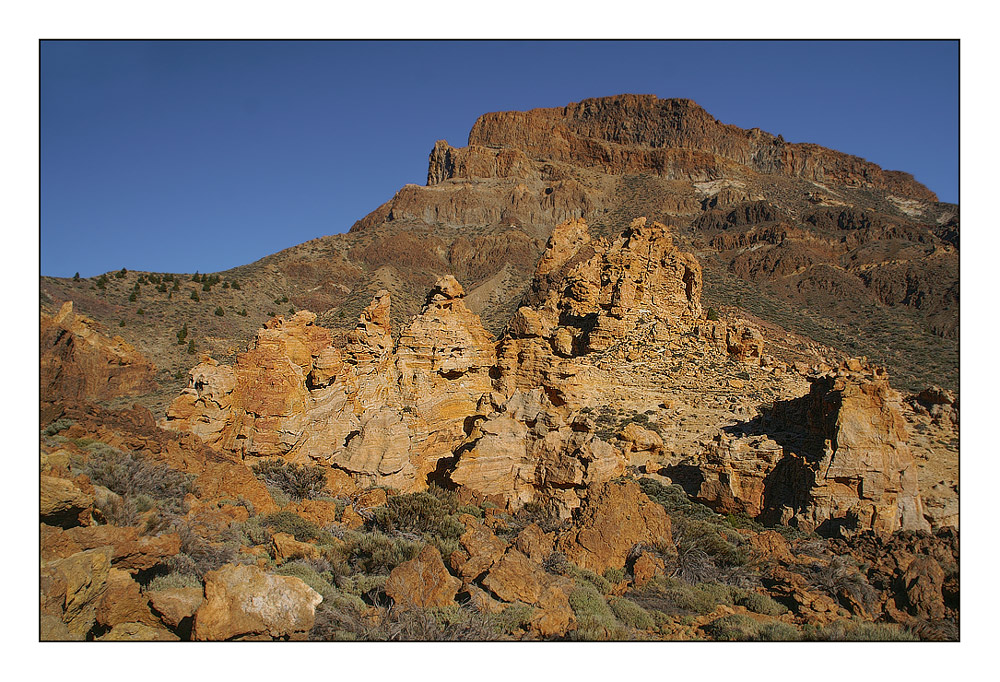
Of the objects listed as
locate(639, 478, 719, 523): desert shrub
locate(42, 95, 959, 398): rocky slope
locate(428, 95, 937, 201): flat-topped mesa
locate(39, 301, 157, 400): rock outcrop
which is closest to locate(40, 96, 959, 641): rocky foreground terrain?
locate(639, 478, 719, 523): desert shrub

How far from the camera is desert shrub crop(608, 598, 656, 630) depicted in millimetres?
7020

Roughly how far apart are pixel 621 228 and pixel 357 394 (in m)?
77.2

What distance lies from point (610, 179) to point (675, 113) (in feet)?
155

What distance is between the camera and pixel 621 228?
86.8m

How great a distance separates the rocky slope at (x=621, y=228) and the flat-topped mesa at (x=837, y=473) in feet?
77.3

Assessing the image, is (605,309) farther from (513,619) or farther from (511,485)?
(513,619)

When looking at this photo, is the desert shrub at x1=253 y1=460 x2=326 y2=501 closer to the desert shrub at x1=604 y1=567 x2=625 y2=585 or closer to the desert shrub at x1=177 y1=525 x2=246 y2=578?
the desert shrub at x1=177 y1=525 x2=246 y2=578

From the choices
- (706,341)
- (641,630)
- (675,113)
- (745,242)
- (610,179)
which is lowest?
(641,630)

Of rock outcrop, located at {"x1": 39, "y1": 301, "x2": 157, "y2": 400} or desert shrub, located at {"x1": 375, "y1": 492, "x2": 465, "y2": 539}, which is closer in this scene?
desert shrub, located at {"x1": 375, "y1": 492, "x2": 465, "y2": 539}

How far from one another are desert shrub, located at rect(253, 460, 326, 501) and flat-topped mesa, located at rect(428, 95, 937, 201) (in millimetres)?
109672

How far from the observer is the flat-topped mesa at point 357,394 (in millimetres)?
12602
